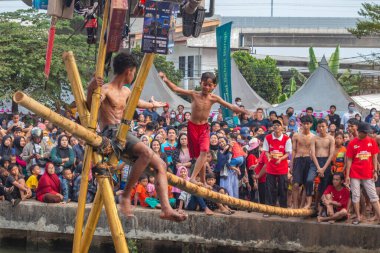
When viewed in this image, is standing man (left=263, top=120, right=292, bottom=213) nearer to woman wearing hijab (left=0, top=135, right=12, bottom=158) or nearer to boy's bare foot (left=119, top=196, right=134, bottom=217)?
woman wearing hijab (left=0, top=135, right=12, bottom=158)

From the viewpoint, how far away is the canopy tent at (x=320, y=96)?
79.6 feet

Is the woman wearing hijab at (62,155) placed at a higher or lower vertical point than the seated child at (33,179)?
higher

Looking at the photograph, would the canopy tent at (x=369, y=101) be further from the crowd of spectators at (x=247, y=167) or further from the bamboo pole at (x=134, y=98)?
the bamboo pole at (x=134, y=98)

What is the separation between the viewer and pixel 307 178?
15.8 meters

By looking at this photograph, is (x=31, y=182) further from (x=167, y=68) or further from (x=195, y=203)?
(x=167, y=68)

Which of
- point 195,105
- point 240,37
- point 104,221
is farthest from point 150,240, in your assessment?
point 240,37

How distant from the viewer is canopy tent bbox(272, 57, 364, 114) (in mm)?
24250

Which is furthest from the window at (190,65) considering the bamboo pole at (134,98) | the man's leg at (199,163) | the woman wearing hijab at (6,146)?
the bamboo pole at (134,98)

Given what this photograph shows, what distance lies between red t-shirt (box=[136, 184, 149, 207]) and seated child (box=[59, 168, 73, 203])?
1325mm

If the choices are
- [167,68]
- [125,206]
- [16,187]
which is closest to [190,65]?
[167,68]

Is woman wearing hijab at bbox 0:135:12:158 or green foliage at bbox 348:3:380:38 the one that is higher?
green foliage at bbox 348:3:380:38

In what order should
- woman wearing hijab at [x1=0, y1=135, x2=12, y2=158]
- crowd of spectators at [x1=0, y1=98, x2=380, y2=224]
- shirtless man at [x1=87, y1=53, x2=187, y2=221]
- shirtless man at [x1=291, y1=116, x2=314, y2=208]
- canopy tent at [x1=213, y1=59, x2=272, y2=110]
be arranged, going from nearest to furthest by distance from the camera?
shirtless man at [x1=87, y1=53, x2=187, y2=221] → crowd of spectators at [x1=0, y1=98, x2=380, y2=224] → shirtless man at [x1=291, y1=116, x2=314, y2=208] → woman wearing hijab at [x1=0, y1=135, x2=12, y2=158] → canopy tent at [x1=213, y1=59, x2=272, y2=110]

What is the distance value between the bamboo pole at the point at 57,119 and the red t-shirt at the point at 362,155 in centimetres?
655

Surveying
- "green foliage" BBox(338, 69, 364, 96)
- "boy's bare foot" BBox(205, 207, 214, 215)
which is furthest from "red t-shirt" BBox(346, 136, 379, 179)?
"green foliage" BBox(338, 69, 364, 96)
